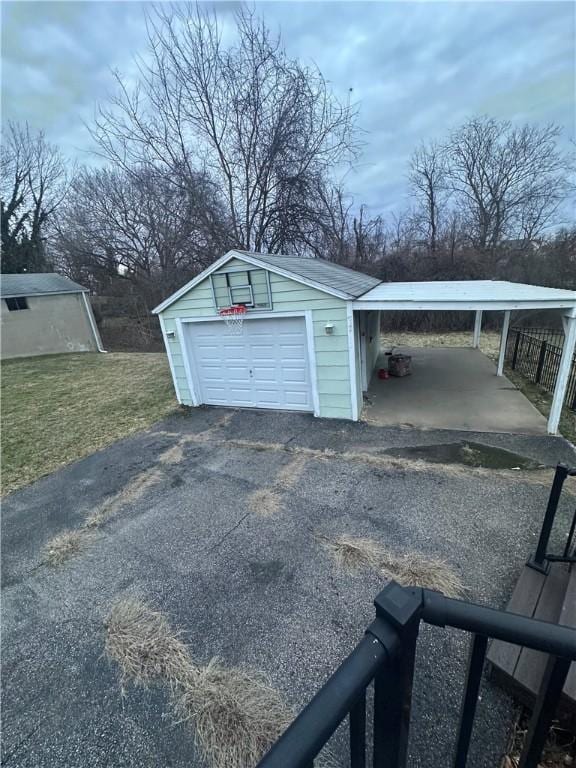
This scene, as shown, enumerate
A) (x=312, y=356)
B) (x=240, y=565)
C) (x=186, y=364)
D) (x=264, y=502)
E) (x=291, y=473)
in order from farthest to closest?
(x=186, y=364)
(x=312, y=356)
(x=291, y=473)
(x=264, y=502)
(x=240, y=565)

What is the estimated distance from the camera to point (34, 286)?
731 inches

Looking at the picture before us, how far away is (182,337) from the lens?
27.0ft

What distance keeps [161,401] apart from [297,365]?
Answer: 444 centimetres

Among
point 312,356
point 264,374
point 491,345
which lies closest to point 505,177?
point 491,345

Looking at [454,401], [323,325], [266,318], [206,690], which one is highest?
[266,318]

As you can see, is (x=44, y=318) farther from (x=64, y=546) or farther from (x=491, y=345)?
(x=491, y=345)

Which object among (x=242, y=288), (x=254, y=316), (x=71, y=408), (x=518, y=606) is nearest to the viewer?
(x=518, y=606)

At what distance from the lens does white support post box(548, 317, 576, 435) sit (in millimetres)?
5410

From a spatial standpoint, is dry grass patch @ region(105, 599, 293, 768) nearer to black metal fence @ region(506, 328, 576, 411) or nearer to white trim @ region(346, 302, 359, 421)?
white trim @ region(346, 302, 359, 421)

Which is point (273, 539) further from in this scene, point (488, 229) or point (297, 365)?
point (488, 229)

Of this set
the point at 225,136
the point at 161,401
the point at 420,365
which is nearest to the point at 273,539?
the point at 161,401

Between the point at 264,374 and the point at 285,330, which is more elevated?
the point at 285,330

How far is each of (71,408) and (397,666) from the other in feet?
36.0

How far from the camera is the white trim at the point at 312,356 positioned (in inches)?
269
